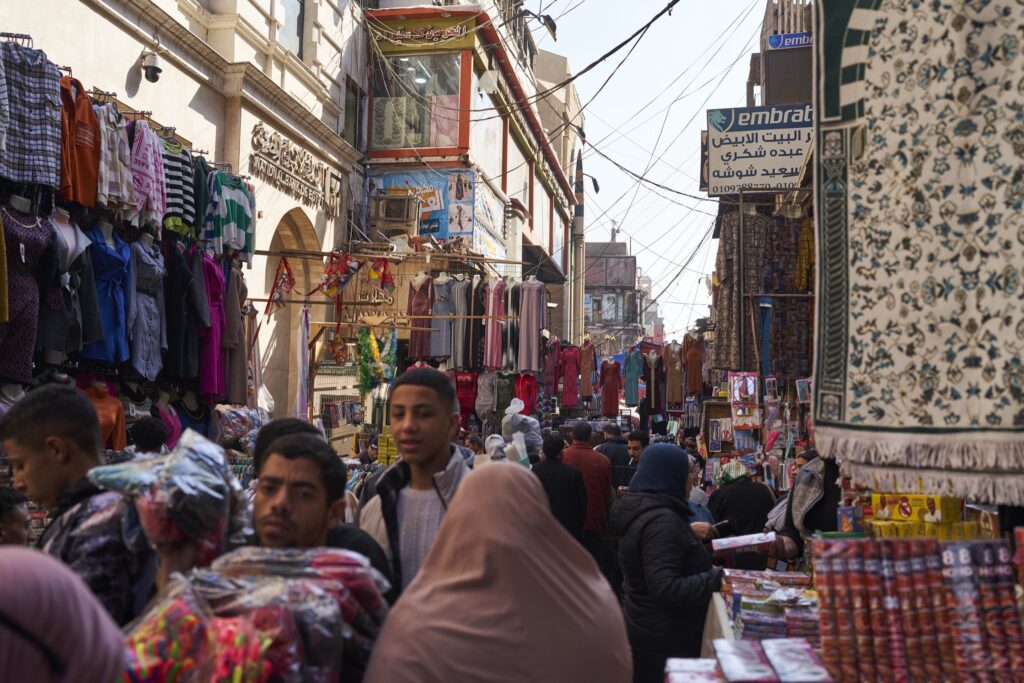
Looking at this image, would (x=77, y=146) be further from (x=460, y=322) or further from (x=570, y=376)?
(x=570, y=376)

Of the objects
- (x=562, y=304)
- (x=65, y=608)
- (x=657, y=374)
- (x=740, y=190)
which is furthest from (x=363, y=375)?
(x=562, y=304)

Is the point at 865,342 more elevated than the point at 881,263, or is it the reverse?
the point at 881,263

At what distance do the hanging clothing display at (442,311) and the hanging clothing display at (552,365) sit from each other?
4.80 metres

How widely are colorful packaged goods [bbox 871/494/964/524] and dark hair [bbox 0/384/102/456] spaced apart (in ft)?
10.2

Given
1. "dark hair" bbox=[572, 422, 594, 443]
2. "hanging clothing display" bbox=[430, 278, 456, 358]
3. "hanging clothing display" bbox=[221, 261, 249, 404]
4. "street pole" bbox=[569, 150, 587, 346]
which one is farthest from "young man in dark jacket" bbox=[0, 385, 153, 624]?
"street pole" bbox=[569, 150, 587, 346]

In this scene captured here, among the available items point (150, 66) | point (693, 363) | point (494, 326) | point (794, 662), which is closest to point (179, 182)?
point (150, 66)

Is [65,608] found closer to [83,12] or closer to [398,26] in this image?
[83,12]

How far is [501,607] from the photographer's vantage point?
220cm

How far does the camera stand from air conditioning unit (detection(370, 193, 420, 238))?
1764 centimetres

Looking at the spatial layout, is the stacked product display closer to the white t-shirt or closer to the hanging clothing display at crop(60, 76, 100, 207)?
the white t-shirt

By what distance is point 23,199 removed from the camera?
543 cm

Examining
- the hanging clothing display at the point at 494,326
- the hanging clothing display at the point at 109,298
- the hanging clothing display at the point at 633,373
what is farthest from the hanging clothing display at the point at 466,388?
the hanging clothing display at the point at 109,298

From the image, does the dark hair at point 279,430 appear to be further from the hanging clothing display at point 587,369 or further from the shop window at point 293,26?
the hanging clothing display at point 587,369

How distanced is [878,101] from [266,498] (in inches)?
87.0
